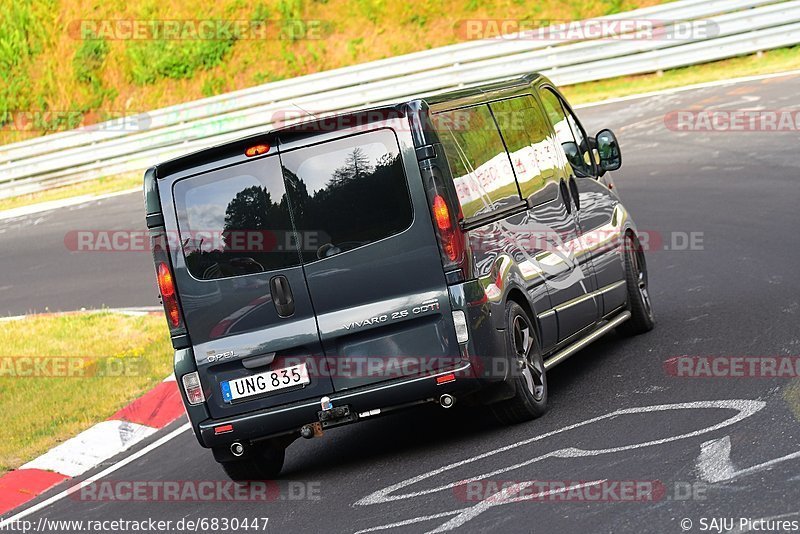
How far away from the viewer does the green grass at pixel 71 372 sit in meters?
10.3

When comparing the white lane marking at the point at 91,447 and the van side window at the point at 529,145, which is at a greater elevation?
the van side window at the point at 529,145

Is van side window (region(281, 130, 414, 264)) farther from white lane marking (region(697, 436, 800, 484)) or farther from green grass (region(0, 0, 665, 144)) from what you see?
green grass (region(0, 0, 665, 144))

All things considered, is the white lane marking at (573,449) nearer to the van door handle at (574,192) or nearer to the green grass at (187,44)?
the van door handle at (574,192)

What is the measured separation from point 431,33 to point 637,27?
20.5 ft

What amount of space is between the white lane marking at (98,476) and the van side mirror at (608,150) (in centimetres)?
372

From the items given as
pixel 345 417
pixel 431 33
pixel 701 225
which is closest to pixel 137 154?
pixel 431 33

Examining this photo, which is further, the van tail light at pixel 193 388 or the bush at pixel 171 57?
the bush at pixel 171 57

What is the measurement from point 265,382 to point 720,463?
2.69 m

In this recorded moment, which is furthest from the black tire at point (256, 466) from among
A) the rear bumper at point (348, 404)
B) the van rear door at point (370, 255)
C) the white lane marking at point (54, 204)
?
the white lane marking at point (54, 204)

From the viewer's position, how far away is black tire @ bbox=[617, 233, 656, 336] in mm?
10086

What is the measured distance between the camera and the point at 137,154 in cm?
2498

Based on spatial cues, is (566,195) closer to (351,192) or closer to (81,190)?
(351,192)

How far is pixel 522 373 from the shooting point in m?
7.85

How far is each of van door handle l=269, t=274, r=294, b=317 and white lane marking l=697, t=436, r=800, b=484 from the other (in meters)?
2.44
